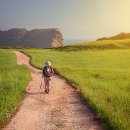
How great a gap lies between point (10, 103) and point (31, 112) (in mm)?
1786

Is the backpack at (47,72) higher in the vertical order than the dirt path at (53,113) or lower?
higher

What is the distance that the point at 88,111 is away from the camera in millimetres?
19703

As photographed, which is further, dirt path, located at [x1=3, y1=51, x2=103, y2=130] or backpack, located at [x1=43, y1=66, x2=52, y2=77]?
backpack, located at [x1=43, y1=66, x2=52, y2=77]

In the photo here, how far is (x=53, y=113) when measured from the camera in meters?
19.3

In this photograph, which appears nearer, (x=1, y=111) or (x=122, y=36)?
(x=1, y=111)

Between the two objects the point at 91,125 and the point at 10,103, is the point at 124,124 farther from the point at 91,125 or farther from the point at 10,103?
the point at 10,103

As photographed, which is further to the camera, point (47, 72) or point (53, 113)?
point (47, 72)

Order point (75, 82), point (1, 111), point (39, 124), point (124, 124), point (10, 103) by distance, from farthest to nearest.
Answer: point (75, 82) → point (10, 103) → point (1, 111) → point (39, 124) → point (124, 124)

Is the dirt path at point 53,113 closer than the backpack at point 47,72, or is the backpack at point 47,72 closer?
the dirt path at point 53,113

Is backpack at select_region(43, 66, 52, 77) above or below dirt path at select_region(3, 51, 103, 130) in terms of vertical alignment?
above

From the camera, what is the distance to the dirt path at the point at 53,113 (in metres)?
16.8

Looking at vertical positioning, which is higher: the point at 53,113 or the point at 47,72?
the point at 47,72

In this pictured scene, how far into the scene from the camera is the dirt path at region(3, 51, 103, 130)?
16783 mm

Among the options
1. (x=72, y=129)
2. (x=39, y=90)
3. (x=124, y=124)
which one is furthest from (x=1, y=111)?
(x=39, y=90)
